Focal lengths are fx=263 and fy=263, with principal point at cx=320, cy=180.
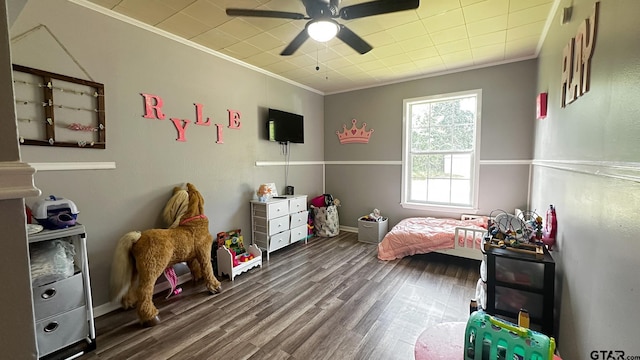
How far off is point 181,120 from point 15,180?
2511mm

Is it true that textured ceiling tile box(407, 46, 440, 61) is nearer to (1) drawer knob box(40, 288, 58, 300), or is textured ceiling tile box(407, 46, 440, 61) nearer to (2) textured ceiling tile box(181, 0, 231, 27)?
(2) textured ceiling tile box(181, 0, 231, 27)

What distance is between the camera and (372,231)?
4.12m

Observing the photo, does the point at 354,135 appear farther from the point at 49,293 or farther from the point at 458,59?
the point at 49,293

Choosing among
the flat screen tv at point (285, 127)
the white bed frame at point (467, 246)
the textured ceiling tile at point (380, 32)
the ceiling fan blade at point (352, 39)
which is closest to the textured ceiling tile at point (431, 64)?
the textured ceiling tile at point (380, 32)

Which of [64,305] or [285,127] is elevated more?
[285,127]

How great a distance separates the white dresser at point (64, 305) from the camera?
5.44 ft

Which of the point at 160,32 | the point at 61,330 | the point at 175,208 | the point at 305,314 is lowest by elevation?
the point at 305,314

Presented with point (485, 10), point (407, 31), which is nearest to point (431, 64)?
point (407, 31)

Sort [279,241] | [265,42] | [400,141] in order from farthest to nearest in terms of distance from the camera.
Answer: [400,141]
[279,241]
[265,42]

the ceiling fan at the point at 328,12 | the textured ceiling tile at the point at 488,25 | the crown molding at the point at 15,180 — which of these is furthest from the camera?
the textured ceiling tile at the point at 488,25

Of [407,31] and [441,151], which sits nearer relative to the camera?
[407,31]

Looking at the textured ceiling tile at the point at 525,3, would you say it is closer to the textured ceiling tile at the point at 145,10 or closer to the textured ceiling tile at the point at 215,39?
the textured ceiling tile at the point at 215,39

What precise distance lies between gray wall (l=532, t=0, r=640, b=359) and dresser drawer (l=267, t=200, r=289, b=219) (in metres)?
2.84

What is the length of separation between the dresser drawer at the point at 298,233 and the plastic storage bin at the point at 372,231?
0.89 meters
